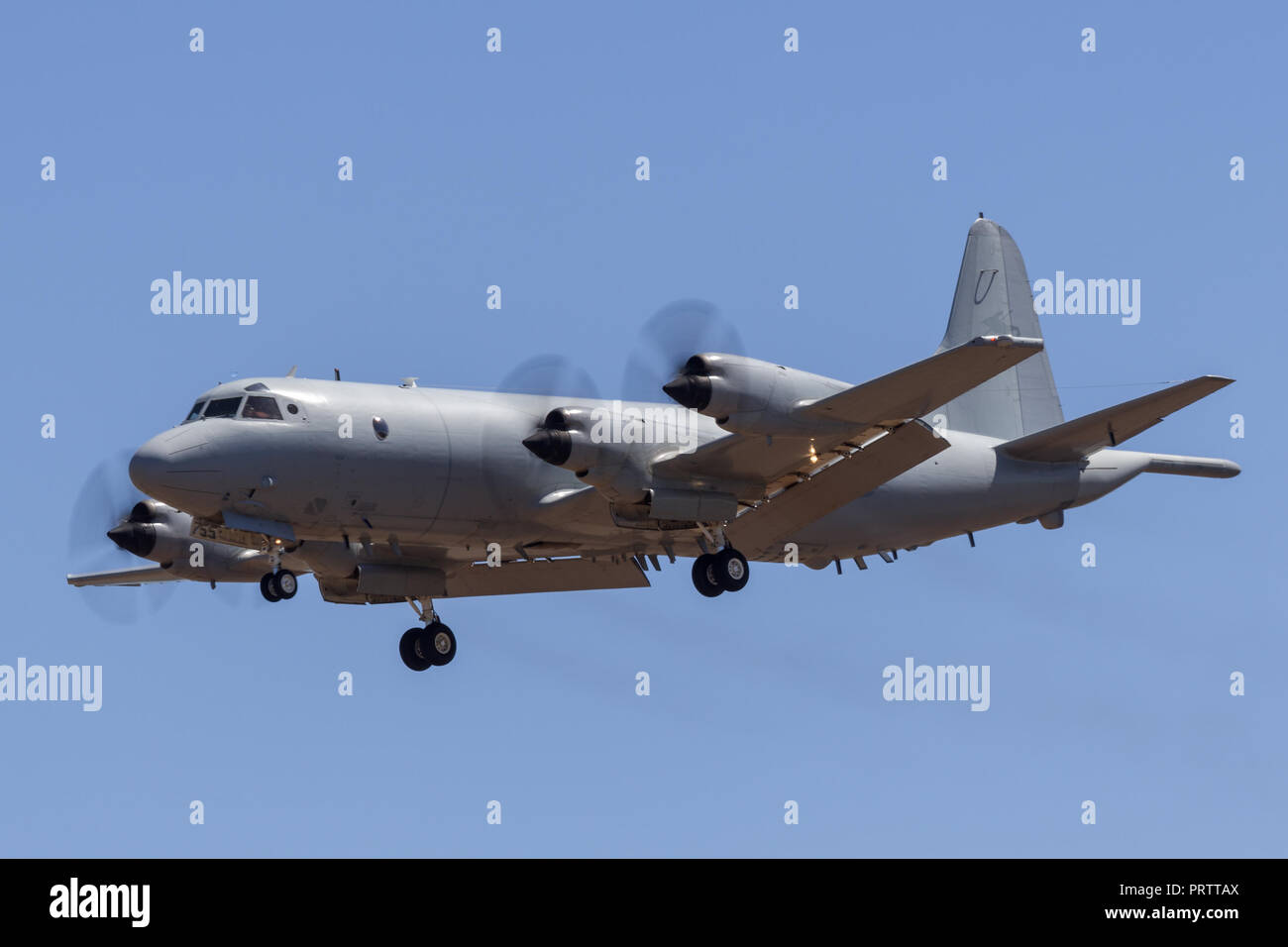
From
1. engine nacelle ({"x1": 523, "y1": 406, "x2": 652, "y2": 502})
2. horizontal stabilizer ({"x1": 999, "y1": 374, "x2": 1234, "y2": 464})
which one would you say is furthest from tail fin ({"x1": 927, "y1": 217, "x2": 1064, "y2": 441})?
engine nacelle ({"x1": 523, "y1": 406, "x2": 652, "y2": 502})

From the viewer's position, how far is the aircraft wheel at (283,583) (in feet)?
94.0

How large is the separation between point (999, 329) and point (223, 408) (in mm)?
14914

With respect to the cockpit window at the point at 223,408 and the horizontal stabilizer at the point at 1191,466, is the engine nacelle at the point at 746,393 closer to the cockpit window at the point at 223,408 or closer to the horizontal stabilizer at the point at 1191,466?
the cockpit window at the point at 223,408

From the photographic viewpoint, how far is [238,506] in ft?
89.1

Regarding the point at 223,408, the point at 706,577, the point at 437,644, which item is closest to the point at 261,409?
the point at 223,408

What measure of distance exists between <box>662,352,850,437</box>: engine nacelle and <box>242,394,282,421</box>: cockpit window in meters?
5.75

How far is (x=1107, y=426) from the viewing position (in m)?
29.7

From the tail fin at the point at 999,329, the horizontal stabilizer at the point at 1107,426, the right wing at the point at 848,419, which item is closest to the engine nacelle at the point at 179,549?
the right wing at the point at 848,419

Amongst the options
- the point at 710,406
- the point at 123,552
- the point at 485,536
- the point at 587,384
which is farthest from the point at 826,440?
the point at 123,552

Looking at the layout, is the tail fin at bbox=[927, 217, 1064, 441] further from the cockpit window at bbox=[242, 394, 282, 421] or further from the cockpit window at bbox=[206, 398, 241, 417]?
the cockpit window at bbox=[206, 398, 241, 417]

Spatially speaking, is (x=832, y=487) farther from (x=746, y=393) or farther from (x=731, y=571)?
(x=746, y=393)

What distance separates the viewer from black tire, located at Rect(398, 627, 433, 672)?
31438mm

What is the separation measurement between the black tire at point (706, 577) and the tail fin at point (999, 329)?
7.02 metres

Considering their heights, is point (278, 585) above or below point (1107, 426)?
below
